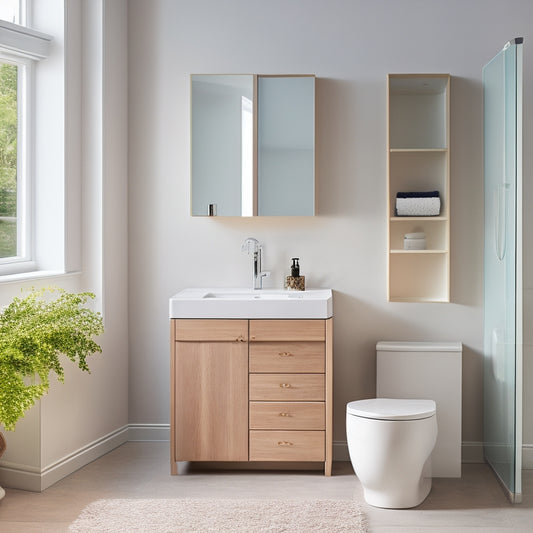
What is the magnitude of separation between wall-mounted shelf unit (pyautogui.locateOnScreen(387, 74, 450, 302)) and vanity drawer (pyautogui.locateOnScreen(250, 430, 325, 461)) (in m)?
0.94

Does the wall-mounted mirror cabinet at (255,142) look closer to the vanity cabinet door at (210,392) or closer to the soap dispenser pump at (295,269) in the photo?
the soap dispenser pump at (295,269)

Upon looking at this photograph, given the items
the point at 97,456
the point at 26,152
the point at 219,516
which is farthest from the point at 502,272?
the point at 26,152

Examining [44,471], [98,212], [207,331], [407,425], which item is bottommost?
[44,471]

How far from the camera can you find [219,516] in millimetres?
2826

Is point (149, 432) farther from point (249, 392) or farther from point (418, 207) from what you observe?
point (418, 207)

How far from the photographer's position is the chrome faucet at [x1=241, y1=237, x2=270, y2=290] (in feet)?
12.1

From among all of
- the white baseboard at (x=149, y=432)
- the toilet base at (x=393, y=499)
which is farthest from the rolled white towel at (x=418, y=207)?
the white baseboard at (x=149, y=432)

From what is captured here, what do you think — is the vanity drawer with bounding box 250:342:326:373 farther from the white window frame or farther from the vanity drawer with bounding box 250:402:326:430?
the white window frame

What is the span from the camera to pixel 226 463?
11.5ft

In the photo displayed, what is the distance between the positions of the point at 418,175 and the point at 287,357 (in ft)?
4.14

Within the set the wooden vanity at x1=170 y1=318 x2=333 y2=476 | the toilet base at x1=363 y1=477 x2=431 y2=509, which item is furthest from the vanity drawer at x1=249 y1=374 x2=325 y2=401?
the toilet base at x1=363 y1=477 x2=431 y2=509

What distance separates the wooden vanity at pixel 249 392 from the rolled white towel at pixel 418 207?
0.79m

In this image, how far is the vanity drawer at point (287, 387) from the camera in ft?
10.8

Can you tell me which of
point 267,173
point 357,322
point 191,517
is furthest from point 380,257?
point 191,517
